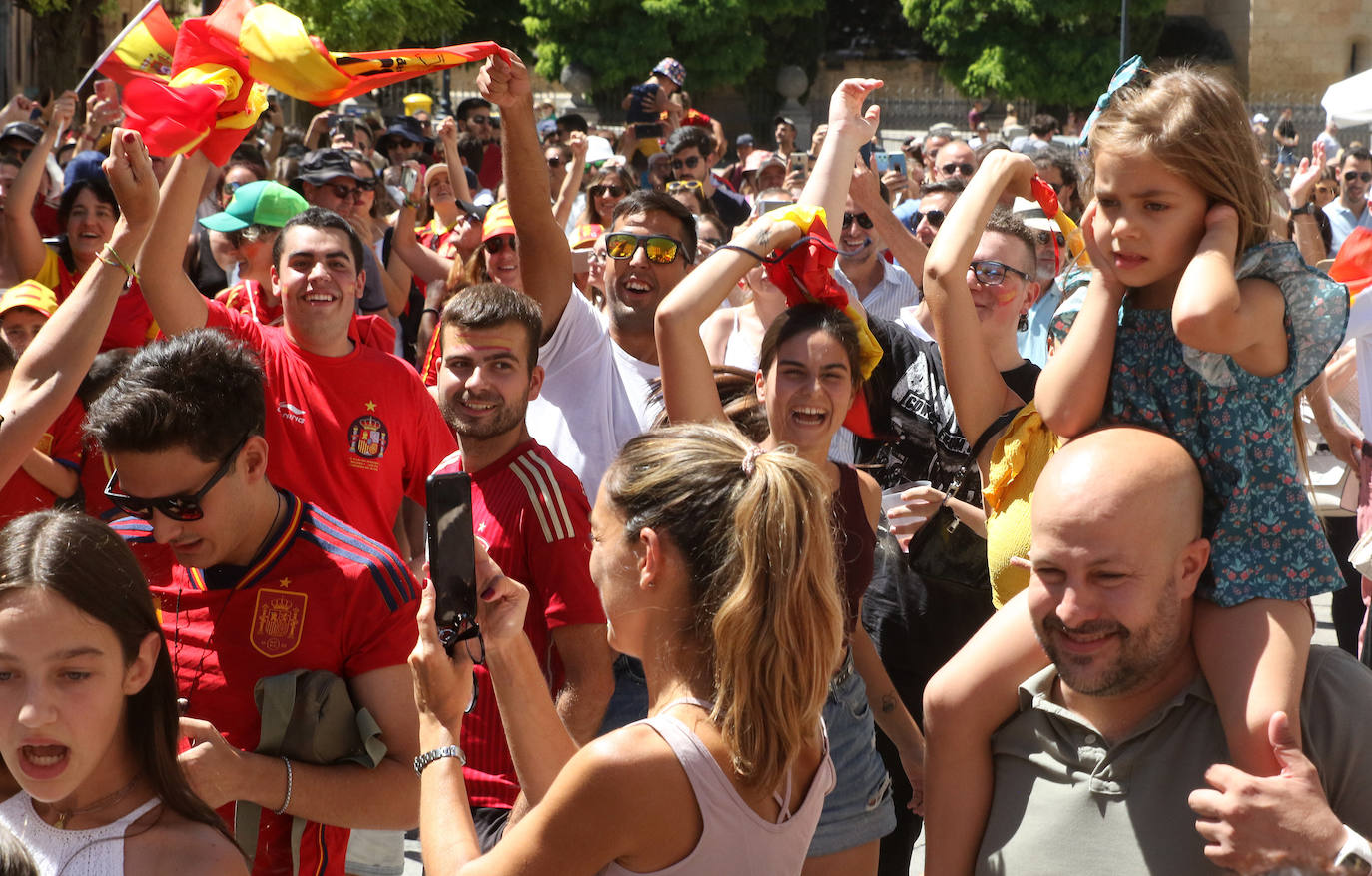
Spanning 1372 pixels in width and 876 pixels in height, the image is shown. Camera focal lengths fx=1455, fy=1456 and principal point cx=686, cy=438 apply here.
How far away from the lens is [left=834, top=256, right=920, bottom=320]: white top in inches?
270

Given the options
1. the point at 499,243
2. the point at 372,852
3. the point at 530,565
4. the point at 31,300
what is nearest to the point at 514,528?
the point at 530,565

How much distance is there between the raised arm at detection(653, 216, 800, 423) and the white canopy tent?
9.67 metres

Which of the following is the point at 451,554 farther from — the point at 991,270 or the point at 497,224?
the point at 497,224

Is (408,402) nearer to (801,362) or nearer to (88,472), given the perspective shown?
(88,472)

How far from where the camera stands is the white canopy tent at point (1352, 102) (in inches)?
461

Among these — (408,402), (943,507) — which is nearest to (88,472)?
(408,402)

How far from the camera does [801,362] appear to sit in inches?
153

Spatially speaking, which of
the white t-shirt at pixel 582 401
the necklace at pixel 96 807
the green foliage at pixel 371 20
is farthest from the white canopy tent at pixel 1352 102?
the green foliage at pixel 371 20

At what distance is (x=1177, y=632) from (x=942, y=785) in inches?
20.1

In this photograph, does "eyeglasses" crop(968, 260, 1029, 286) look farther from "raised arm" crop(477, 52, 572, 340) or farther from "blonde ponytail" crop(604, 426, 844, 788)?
"blonde ponytail" crop(604, 426, 844, 788)

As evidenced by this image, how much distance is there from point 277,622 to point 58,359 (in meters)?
0.96

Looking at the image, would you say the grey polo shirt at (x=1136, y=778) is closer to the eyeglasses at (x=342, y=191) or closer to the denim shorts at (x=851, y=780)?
the denim shorts at (x=851, y=780)

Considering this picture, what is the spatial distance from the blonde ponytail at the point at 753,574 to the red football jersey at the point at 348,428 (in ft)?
7.29

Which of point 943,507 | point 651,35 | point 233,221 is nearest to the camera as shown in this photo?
point 943,507
